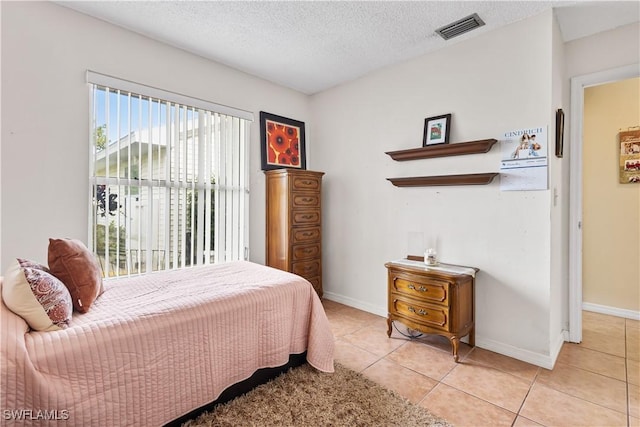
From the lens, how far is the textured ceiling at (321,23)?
87.4 inches

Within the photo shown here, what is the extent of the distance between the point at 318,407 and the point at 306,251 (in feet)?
6.24

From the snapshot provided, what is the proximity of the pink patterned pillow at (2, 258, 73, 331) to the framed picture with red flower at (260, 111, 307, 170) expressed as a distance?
7.82 feet

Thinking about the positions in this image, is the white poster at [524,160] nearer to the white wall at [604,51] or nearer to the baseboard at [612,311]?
the white wall at [604,51]

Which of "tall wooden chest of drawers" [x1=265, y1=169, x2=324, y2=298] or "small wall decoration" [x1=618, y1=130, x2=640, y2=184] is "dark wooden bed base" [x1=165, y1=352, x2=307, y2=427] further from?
"small wall decoration" [x1=618, y1=130, x2=640, y2=184]

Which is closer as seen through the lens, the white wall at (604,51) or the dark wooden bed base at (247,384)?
the dark wooden bed base at (247,384)

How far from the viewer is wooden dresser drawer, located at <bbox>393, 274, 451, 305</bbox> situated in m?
2.37

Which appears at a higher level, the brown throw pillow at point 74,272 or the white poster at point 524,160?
the white poster at point 524,160

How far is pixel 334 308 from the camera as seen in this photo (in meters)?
3.51

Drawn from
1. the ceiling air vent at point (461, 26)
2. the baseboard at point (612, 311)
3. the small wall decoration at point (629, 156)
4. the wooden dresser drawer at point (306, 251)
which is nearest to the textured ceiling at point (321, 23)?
the ceiling air vent at point (461, 26)

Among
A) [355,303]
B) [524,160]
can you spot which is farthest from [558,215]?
[355,303]

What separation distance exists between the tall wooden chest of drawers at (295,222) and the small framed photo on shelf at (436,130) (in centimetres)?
128

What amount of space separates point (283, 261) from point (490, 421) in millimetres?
2258

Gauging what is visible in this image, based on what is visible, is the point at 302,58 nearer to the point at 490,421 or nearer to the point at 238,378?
the point at 238,378

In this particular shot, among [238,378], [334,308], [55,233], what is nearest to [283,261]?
[334,308]
